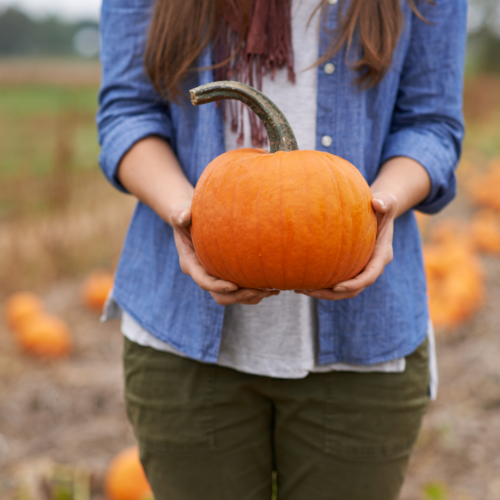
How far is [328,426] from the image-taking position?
1218mm

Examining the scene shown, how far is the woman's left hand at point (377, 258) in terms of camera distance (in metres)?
0.99

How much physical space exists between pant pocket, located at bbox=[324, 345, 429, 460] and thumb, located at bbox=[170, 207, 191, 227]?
504 mm

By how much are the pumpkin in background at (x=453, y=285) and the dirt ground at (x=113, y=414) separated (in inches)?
5.2

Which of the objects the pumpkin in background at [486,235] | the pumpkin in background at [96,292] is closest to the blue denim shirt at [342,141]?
the pumpkin in background at [96,292]

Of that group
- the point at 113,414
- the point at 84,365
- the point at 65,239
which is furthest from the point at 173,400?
the point at 65,239

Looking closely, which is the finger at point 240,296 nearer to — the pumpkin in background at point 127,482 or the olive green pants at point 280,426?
the olive green pants at point 280,426

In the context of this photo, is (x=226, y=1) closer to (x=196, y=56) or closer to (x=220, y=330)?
(x=196, y=56)

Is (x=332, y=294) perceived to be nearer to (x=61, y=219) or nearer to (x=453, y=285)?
(x=453, y=285)

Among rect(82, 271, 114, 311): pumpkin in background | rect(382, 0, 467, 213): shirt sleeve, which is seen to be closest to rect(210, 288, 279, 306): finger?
rect(382, 0, 467, 213): shirt sleeve

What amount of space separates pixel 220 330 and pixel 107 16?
2.57ft

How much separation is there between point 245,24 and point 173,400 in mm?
874

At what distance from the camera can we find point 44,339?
338cm

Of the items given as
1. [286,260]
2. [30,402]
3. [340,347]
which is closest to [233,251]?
[286,260]

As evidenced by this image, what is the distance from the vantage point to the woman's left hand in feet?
3.26
